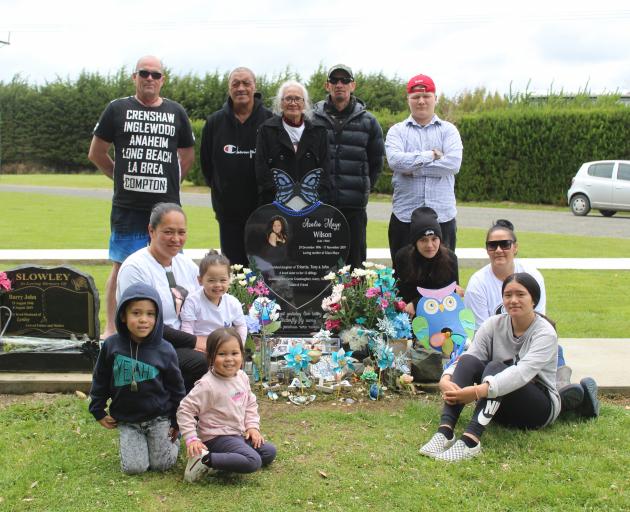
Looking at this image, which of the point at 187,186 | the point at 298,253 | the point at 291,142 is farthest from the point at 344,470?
the point at 187,186

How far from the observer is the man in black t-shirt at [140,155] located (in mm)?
6074

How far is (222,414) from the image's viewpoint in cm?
407

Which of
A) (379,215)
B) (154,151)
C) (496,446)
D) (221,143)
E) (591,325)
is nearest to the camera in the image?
(496,446)

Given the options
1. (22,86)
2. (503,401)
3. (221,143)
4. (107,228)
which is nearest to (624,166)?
(107,228)

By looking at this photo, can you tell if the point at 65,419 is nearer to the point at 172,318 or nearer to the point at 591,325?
the point at 172,318

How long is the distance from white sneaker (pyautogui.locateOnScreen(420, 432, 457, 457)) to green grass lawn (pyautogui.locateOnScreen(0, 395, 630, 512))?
7 cm

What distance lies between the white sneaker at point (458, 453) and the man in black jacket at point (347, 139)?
276 cm

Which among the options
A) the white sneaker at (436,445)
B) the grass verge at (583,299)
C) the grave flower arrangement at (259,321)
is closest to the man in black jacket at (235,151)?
the grave flower arrangement at (259,321)

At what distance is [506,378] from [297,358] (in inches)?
62.6

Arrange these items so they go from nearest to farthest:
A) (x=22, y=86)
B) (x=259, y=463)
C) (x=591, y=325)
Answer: (x=259, y=463) < (x=591, y=325) < (x=22, y=86)

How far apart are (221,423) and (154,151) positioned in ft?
8.97

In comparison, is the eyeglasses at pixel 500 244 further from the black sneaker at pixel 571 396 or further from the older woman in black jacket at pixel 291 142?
the older woman in black jacket at pixel 291 142

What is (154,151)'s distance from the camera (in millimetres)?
6090

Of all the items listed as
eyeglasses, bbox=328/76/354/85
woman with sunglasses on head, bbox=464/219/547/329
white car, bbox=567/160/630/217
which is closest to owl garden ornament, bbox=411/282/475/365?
woman with sunglasses on head, bbox=464/219/547/329
